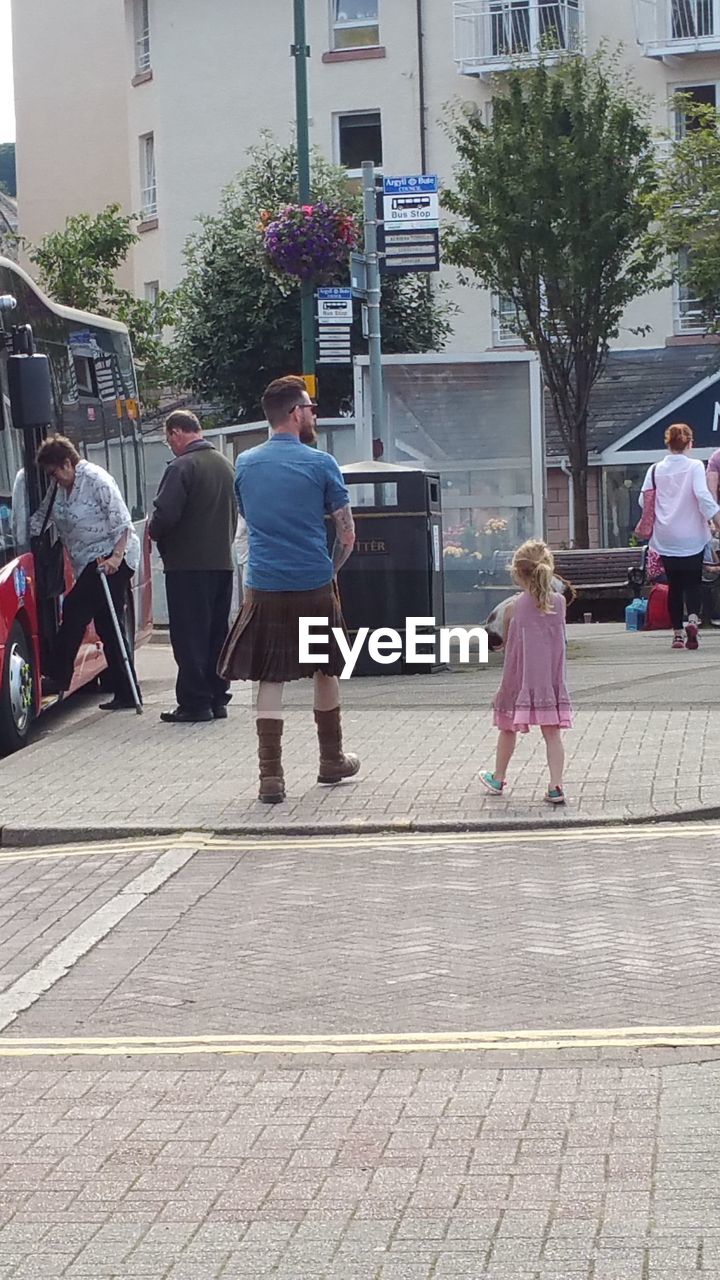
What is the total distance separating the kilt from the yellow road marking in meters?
0.96

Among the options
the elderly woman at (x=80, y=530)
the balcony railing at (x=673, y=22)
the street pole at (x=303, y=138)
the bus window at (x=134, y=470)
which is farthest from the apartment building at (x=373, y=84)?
the elderly woman at (x=80, y=530)

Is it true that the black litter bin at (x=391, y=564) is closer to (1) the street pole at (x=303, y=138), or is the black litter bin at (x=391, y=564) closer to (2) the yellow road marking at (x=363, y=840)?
(2) the yellow road marking at (x=363, y=840)

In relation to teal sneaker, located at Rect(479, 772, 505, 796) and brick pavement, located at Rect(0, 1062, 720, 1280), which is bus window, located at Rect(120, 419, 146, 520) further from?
brick pavement, located at Rect(0, 1062, 720, 1280)

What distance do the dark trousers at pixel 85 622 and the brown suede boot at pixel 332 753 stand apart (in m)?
3.64

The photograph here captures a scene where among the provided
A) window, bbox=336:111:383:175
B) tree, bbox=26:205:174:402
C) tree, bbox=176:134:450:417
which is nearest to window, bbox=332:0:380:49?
window, bbox=336:111:383:175

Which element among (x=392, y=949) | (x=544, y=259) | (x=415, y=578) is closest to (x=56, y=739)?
(x=415, y=578)

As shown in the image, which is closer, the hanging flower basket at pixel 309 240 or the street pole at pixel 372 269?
the street pole at pixel 372 269

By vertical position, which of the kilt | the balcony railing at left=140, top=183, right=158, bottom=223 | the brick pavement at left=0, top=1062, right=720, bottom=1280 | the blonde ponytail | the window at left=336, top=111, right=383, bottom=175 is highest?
the window at left=336, top=111, right=383, bottom=175

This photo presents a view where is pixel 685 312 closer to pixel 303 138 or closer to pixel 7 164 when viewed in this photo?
pixel 303 138

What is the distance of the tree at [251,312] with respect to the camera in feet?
122

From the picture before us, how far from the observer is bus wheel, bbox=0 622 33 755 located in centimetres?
1273

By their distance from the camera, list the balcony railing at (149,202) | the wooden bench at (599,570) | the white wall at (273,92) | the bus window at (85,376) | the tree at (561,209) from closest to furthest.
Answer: the bus window at (85,376), the wooden bench at (599,570), the tree at (561,209), the white wall at (273,92), the balcony railing at (149,202)

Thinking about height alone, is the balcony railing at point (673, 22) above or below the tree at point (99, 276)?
above

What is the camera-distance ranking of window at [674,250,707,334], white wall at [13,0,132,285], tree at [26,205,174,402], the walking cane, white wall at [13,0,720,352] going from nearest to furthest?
the walking cane
tree at [26,205,174,402]
window at [674,250,707,334]
white wall at [13,0,720,352]
white wall at [13,0,132,285]
